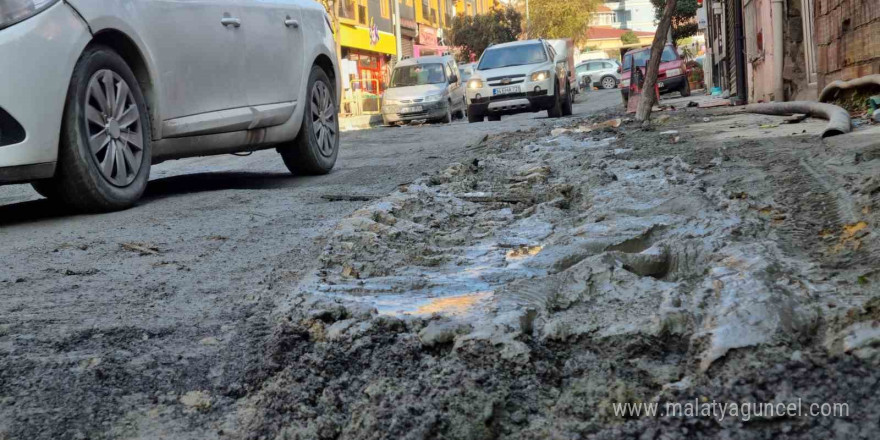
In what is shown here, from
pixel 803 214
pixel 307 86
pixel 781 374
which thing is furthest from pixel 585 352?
pixel 307 86

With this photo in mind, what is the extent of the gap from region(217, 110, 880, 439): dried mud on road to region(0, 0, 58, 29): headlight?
5.95 ft

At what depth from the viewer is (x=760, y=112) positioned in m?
10.9

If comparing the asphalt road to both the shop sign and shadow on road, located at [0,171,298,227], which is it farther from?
the shop sign

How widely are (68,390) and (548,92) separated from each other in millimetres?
16664

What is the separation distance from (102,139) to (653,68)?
8.24 meters

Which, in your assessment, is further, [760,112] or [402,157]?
[760,112]

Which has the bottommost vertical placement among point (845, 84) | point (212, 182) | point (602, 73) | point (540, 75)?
point (212, 182)

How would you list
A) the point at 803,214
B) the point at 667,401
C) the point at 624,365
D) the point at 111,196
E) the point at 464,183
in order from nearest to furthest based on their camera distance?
the point at 667,401 < the point at 624,365 < the point at 803,214 < the point at 111,196 < the point at 464,183

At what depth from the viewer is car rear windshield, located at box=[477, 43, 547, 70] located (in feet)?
63.3

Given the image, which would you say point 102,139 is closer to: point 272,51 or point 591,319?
point 272,51

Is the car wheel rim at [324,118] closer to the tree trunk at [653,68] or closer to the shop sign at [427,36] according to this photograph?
the tree trunk at [653,68]

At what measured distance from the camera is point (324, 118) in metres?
7.24

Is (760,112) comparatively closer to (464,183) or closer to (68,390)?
(464,183)

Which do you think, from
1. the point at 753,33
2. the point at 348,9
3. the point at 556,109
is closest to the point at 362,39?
the point at 348,9
